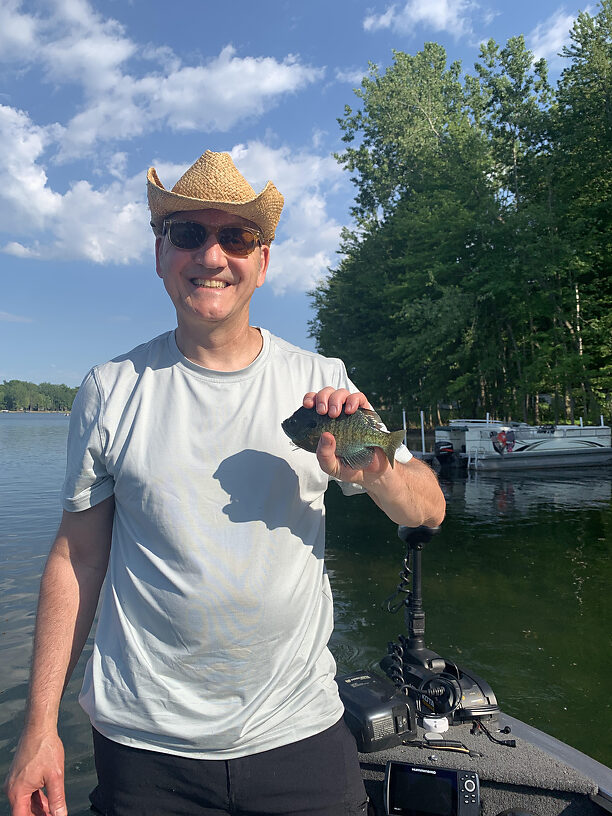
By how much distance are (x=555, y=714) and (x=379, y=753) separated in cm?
452

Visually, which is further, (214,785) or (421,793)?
(421,793)

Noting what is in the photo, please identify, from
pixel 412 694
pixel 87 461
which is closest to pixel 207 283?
pixel 87 461

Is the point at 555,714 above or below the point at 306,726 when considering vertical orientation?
below

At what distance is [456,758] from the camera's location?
3.12 meters

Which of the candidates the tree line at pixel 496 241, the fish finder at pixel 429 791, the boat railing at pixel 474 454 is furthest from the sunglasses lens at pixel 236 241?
the tree line at pixel 496 241

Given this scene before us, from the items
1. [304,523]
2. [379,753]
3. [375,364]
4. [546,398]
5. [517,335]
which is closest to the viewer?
[304,523]

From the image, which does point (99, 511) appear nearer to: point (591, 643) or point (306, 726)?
point (306, 726)

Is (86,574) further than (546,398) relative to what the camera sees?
No

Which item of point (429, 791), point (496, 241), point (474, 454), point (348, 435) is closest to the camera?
point (348, 435)

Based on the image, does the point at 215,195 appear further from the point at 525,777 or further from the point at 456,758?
the point at 525,777

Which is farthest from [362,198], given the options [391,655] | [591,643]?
[391,655]

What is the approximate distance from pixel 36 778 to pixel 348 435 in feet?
4.61

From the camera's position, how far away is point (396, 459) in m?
2.09

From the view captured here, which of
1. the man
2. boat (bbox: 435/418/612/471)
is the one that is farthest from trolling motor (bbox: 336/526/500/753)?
boat (bbox: 435/418/612/471)
